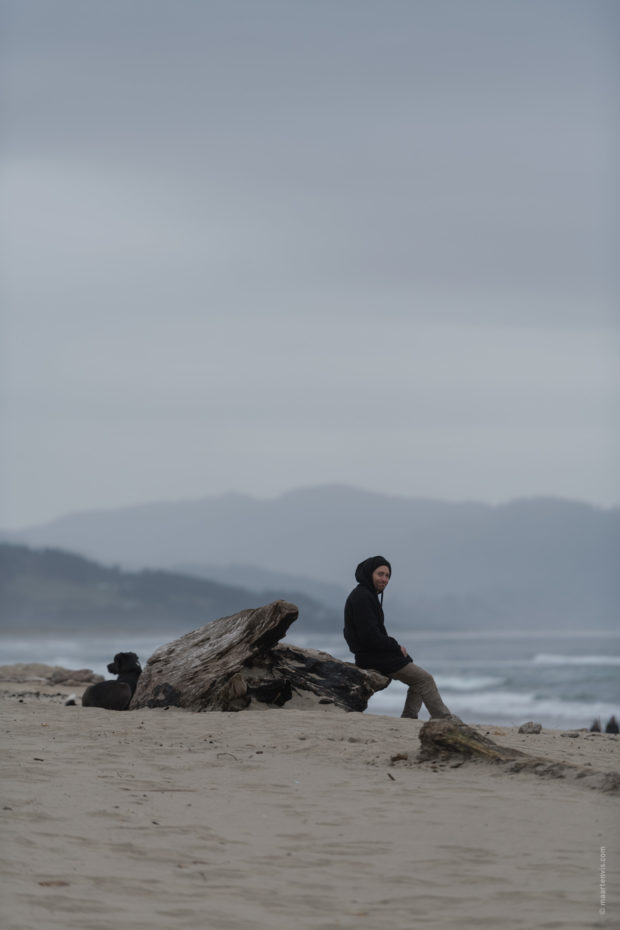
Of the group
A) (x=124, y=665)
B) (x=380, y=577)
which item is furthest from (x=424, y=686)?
(x=124, y=665)

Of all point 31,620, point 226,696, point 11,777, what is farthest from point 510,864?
point 31,620

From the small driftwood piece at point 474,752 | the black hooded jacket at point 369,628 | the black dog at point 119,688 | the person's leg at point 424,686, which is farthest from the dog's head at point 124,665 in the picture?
the small driftwood piece at point 474,752

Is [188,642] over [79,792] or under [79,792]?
over

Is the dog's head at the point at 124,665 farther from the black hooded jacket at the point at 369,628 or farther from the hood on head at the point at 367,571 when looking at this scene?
the hood on head at the point at 367,571

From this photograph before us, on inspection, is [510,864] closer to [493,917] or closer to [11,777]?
[493,917]

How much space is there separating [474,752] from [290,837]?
210 cm

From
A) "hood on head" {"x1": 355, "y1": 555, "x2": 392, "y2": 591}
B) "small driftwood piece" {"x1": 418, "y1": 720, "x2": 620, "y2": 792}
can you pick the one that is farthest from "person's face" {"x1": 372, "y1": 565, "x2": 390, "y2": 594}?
"small driftwood piece" {"x1": 418, "y1": 720, "x2": 620, "y2": 792}

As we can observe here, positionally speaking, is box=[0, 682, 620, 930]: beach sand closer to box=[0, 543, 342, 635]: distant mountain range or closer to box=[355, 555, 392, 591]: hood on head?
box=[355, 555, 392, 591]: hood on head

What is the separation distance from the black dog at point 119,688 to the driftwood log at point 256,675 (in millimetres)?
272

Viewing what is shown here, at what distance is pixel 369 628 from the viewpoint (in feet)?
32.4

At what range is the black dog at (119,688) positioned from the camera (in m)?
10.9

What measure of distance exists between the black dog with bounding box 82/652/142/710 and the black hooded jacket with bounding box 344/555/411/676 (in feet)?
8.31

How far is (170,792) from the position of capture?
6.49 meters

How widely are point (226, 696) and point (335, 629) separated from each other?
15876 cm
